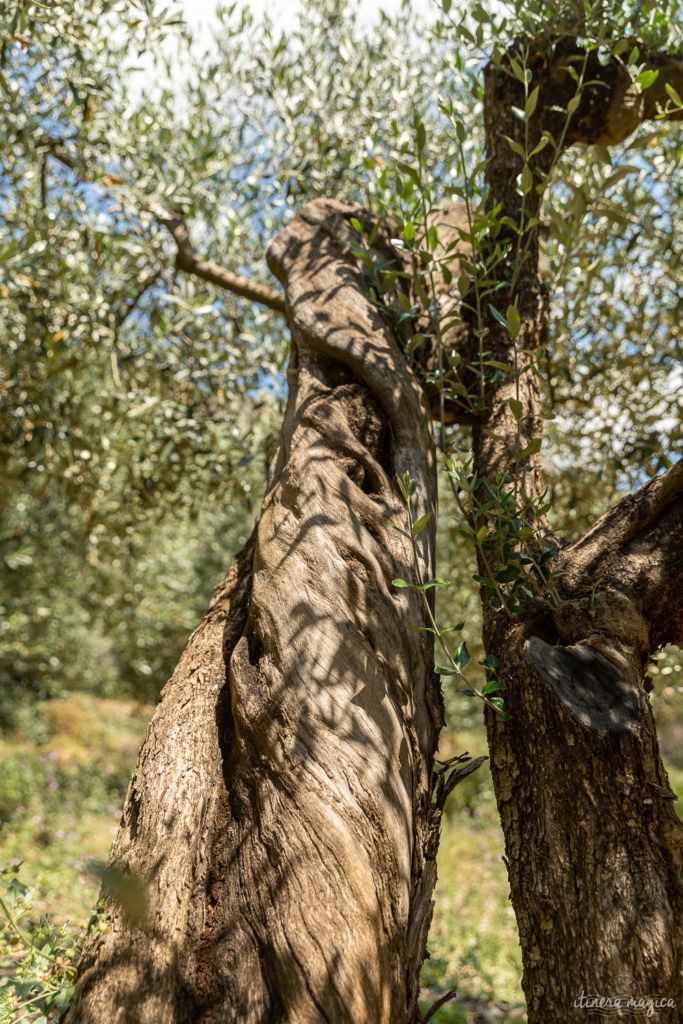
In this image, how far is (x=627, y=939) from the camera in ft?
6.07

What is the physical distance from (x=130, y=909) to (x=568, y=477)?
4.31m

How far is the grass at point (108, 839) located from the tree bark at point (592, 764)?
1315mm

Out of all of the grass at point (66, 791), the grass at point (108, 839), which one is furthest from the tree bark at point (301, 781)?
the grass at point (66, 791)

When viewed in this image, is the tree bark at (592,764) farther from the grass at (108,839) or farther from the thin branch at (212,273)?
the thin branch at (212,273)

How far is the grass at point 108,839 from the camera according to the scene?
5.38 meters

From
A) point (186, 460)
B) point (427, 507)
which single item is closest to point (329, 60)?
point (186, 460)

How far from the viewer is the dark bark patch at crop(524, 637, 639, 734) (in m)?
2.07

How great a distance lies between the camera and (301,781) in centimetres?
189

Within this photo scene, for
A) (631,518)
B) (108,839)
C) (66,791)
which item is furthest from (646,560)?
(66,791)

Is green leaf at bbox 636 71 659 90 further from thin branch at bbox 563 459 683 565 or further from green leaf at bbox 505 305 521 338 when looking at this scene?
thin branch at bbox 563 459 683 565

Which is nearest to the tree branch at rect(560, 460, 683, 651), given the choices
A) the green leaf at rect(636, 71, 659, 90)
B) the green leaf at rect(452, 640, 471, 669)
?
the green leaf at rect(452, 640, 471, 669)

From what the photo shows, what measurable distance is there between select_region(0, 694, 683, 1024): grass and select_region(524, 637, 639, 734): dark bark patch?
4.89 feet

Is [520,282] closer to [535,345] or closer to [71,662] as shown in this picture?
[535,345]

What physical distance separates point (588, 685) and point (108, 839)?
31.1ft
